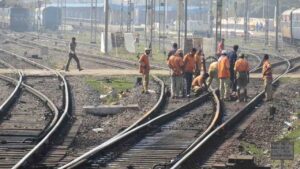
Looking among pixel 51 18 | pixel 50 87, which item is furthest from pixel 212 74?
pixel 51 18

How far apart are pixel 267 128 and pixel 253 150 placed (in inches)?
124

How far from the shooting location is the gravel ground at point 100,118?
15.7 metres

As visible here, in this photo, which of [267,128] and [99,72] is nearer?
[267,128]

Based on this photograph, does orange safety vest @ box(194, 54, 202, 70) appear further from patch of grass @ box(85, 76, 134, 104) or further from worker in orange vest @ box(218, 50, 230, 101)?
patch of grass @ box(85, 76, 134, 104)

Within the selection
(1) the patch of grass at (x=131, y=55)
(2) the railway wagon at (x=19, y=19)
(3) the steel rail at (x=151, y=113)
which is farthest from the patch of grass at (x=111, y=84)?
(2) the railway wagon at (x=19, y=19)

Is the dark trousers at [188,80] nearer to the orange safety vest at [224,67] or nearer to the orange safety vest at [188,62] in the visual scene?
the orange safety vest at [188,62]

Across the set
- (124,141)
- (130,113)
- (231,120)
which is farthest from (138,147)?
(130,113)

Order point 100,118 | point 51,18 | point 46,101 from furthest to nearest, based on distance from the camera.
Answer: point 51,18
point 46,101
point 100,118

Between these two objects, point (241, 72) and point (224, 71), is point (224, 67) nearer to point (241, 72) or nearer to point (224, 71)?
point (224, 71)

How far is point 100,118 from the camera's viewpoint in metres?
19.6

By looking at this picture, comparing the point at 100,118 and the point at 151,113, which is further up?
the point at 151,113

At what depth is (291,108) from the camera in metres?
22.5

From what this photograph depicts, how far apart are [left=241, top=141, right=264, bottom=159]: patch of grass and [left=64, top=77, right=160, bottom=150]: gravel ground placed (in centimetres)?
287

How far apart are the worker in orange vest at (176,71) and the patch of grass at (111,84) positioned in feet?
6.05
